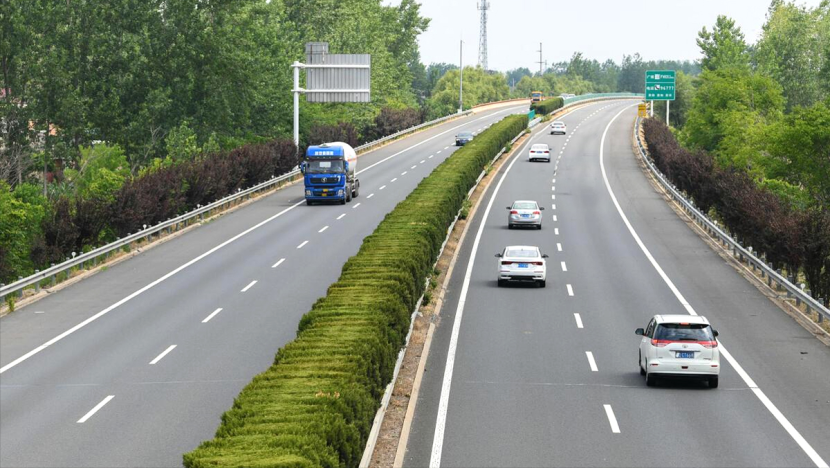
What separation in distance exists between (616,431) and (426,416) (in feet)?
13.8

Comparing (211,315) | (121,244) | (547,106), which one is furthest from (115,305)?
(547,106)

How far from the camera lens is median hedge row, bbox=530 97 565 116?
141m

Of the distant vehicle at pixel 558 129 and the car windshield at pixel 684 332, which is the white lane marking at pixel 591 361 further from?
the distant vehicle at pixel 558 129

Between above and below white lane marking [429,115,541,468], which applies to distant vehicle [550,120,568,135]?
above

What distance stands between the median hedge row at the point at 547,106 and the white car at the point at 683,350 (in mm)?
117791

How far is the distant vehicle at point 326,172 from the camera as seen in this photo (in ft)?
203

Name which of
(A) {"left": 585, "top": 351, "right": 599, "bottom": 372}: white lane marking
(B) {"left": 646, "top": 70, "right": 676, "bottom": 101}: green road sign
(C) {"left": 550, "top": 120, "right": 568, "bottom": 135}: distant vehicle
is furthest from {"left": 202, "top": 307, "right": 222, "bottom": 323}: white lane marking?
(B) {"left": 646, "top": 70, "right": 676, "bottom": 101}: green road sign

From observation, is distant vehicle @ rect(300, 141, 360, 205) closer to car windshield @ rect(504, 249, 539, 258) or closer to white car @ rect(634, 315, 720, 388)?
car windshield @ rect(504, 249, 539, 258)

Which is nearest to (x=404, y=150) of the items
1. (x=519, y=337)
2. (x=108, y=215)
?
(x=108, y=215)

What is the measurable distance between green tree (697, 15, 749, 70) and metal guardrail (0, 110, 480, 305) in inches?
4204

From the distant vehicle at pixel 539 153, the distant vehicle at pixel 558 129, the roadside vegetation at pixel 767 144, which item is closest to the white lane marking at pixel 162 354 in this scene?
the roadside vegetation at pixel 767 144

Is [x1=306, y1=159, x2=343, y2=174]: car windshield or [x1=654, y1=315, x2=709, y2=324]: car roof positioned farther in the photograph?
[x1=306, y1=159, x2=343, y2=174]: car windshield

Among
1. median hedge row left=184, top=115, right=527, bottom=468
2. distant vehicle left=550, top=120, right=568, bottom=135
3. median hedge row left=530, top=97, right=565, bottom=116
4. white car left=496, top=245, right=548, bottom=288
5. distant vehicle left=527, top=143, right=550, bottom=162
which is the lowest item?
white car left=496, top=245, right=548, bottom=288

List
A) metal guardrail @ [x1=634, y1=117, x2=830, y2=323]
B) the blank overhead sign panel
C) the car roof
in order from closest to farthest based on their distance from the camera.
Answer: the car roof
metal guardrail @ [x1=634, y1=117, x2=830, y2=323]
the blank overhead sign panel
